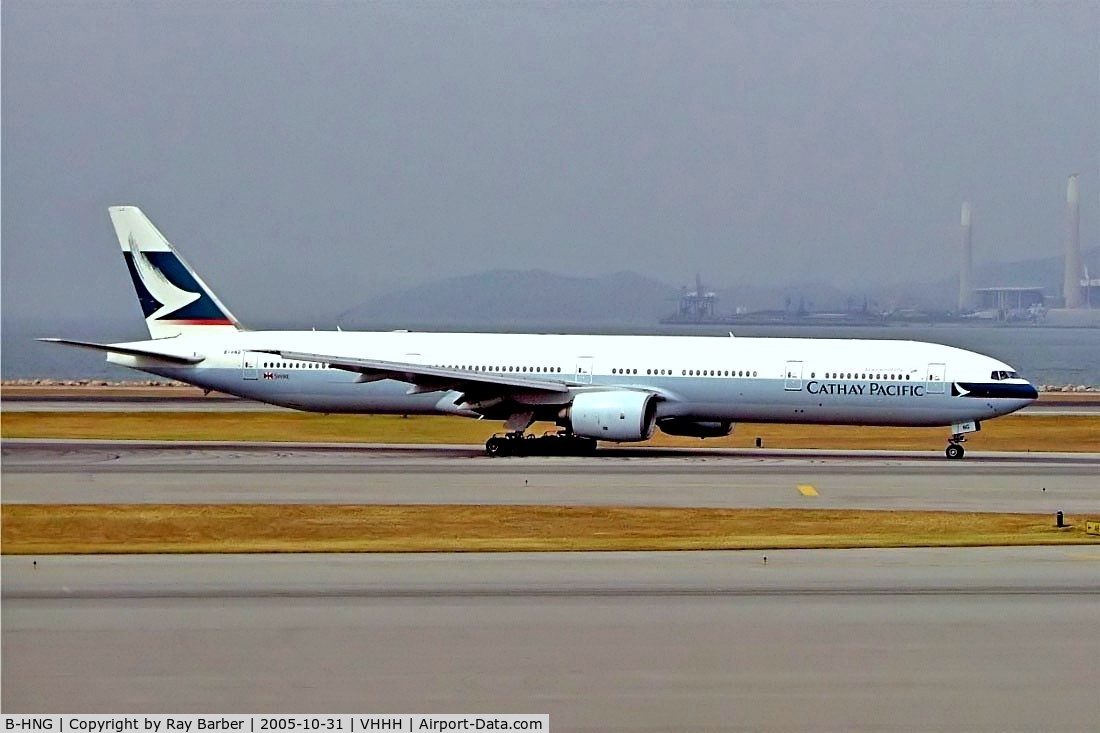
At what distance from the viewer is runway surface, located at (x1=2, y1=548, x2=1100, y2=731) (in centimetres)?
1365

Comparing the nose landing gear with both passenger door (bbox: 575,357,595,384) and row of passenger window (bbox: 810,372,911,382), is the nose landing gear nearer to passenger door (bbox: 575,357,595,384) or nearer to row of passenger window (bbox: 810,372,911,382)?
row of passenger window (bbox: 810,372,911,382)

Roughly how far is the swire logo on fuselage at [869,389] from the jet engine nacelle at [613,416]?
183 inches

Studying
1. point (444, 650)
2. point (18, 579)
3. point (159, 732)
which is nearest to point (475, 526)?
point (18, 579)

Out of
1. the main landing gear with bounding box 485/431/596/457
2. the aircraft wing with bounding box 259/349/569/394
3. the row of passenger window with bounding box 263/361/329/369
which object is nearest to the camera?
the main landing gear with bounding box 485/431/596/457

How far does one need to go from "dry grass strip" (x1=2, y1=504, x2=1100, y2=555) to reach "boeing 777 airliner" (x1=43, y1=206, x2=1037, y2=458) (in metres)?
13.1

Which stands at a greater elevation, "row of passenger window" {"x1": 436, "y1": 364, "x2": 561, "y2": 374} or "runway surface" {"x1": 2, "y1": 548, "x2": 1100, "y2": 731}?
"row of passenger window" {"x1": 436, "y1": 364, "x2": 561, "y2": 374}

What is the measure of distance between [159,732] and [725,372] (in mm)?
31437

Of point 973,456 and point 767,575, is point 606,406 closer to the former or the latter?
point 973,456

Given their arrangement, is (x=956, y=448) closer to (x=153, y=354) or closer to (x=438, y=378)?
(x=438, y=378)

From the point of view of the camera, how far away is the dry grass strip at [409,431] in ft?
158

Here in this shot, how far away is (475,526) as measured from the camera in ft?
87.8

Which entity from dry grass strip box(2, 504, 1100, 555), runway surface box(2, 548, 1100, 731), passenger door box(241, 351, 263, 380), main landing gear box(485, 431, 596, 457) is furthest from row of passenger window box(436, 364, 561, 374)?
runway surface box(2, 548, 1100, 731)

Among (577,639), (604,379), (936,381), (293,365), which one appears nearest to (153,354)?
(293,365)

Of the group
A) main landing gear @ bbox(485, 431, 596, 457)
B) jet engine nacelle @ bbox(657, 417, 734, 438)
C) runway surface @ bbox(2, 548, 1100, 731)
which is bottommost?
runway surface @ bbox(2, 548, 1100, 731)
